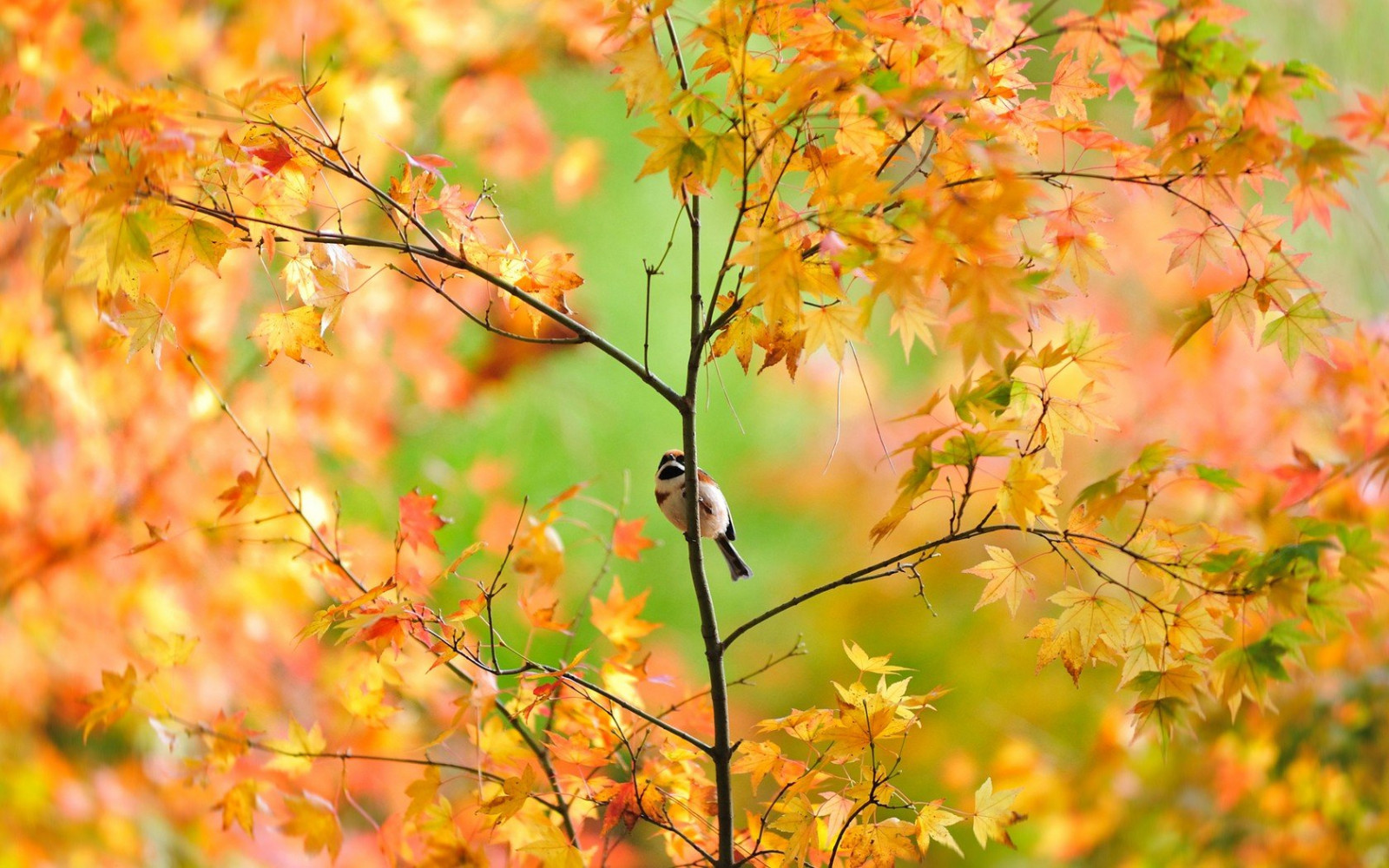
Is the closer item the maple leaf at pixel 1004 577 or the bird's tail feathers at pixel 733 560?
the maple leaf at pixel 1004 577

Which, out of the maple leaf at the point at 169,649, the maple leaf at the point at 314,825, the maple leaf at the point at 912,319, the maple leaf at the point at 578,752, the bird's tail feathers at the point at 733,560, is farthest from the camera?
the bird's tail feathers at the point at 733,560

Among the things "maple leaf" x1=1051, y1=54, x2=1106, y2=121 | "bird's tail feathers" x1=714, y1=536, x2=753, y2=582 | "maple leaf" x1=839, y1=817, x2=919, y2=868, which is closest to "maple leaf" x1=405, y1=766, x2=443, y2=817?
"maple leaf" x1=839, y1=817, x2=919, y2=868

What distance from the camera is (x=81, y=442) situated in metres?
3.68

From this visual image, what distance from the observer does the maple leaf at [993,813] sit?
1.46 m

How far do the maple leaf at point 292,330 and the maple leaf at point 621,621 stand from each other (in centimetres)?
64

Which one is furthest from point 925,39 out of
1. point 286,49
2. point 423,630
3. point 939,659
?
point 939,659

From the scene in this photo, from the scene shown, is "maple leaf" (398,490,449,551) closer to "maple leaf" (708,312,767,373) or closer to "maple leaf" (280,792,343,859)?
"maple leaf" (280,792,343,859)

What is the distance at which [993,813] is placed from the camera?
58.0 inches

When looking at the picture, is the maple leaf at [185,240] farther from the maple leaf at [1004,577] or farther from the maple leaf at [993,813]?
the maple leaf at [993,813]

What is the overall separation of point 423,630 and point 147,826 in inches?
132

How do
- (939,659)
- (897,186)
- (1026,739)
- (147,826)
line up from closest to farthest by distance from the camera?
(897,186), (147,826), (1026,739), (939,659)

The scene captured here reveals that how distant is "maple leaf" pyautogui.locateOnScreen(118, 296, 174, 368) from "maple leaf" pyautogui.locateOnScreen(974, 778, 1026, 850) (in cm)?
136

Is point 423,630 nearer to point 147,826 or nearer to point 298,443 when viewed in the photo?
point 298,443

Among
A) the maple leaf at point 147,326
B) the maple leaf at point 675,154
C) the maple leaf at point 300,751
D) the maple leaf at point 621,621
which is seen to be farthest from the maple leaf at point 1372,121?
the maple leaf at point 300,751
